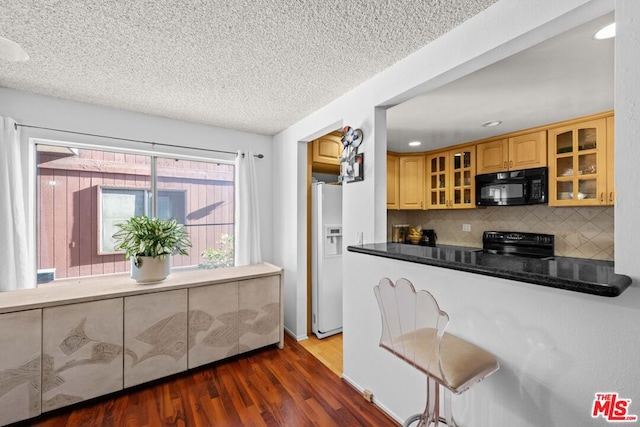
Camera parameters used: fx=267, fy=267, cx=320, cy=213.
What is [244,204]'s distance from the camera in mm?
2965

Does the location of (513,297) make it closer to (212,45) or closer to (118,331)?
(212,45)

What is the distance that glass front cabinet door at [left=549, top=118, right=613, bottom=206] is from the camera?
2449 millimetres

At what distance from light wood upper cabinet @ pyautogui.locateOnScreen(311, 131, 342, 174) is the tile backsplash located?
1.97 metres

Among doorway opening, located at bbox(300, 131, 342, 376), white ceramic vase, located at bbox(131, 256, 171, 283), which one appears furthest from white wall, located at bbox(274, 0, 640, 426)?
white ceramic vase, located at bbox(131, 256, 171, 283)

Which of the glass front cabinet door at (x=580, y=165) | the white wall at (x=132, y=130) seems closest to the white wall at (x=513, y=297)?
the white wall at (x=132, y=130)

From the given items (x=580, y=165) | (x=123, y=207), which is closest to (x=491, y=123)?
(x=580, y=165)

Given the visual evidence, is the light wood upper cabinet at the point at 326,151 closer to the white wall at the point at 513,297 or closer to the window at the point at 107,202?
the white wall at the point at 513,297

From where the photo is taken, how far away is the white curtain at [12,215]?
197cm

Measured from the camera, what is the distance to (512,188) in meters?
2.98

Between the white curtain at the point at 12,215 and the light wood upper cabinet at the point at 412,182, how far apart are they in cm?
401

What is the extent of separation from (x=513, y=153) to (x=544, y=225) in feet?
2.91

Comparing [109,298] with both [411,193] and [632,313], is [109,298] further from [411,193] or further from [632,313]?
[411,193]

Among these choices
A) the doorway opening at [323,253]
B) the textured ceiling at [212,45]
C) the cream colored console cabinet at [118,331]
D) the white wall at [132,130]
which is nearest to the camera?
the textured ceiling at [212,45]

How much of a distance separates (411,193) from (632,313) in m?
3.18
